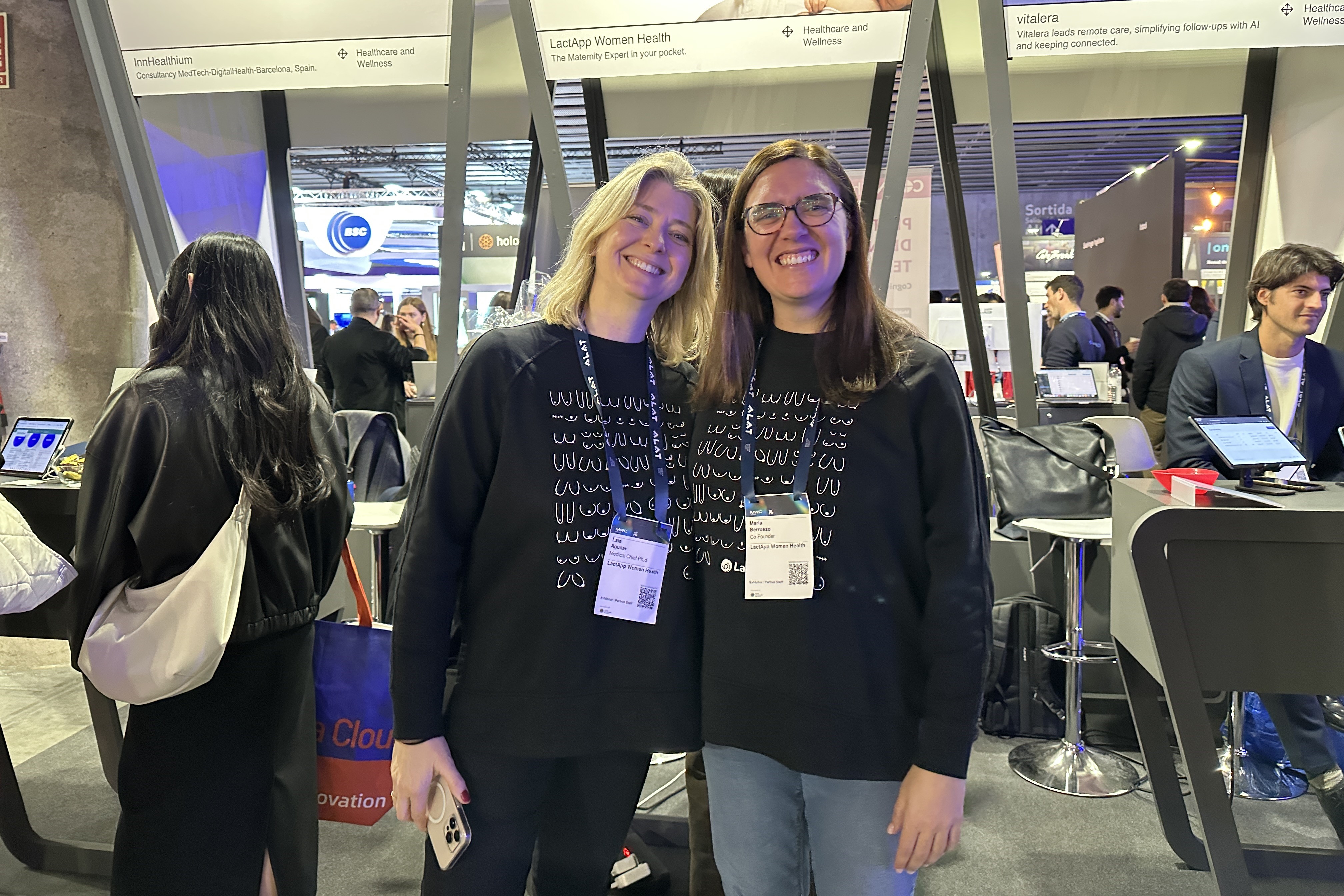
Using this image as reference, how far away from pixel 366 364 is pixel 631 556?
430 centimetres

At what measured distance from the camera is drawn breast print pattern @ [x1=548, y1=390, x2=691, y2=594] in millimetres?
1229

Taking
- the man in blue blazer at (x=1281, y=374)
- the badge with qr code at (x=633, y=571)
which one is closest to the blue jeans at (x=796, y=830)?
the badge with qr code at (x=633, y=571)

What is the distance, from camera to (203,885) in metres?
1.65

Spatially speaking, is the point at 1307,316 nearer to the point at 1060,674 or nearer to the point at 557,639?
the point at 1060,674

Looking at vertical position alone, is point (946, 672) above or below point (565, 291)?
below

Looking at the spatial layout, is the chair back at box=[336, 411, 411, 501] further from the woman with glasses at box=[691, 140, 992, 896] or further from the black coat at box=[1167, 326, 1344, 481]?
the black coat at box=[1167, 326, 1344, 481]

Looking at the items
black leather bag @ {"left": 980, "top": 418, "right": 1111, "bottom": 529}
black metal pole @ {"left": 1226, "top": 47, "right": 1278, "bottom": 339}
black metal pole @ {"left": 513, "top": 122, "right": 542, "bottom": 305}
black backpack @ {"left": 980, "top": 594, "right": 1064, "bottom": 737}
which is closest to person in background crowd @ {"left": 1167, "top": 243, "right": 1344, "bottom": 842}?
black leather bag @ {"left": 980, "top": 418, "right": 1111, "bottom": 529}

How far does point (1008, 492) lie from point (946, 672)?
7.02 ft

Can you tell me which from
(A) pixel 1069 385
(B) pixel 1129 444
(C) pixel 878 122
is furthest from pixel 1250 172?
(B) pixel 1129 444

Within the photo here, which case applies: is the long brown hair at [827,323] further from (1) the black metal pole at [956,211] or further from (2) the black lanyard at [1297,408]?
(1) the black metal pole at [956,211]

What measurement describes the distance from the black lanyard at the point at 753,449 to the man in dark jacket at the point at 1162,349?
3803mm

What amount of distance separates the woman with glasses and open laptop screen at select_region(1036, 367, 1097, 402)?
3495 millimetres

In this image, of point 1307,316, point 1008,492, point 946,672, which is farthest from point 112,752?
point 1307,316

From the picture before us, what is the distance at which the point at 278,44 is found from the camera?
4.32m
